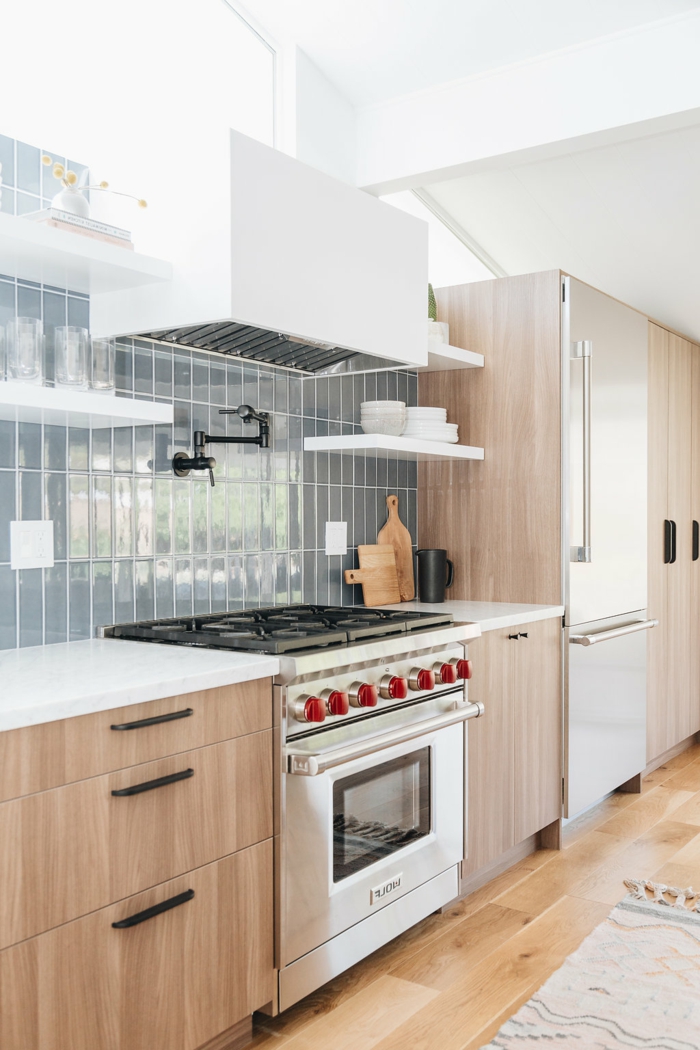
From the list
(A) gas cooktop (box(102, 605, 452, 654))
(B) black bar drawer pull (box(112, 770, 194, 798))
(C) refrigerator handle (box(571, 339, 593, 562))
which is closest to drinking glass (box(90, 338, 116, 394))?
(A) gas cooktop (box(102, 605, 452, 654))

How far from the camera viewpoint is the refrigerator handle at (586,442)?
10.4 feet

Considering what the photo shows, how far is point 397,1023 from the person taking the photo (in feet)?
6.62

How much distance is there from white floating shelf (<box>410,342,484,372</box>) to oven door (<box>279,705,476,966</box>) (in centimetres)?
125

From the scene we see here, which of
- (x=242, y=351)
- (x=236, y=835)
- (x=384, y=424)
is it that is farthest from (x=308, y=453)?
(x=236, y=835)

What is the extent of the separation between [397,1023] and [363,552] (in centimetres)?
158

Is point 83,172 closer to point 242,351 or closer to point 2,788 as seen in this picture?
point 242,351

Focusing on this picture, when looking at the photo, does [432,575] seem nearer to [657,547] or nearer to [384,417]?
[384,417]

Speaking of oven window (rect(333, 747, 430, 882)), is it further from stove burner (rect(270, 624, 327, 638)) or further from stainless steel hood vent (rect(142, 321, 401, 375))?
A: stainless steel hood vent (rect(142, 321, 401, 375))

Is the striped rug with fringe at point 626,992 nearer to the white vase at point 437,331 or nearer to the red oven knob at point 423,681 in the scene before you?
the red oven knob at point 423,681

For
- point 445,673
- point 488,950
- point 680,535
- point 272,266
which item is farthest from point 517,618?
point 680,535

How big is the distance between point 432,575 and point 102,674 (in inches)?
68.4

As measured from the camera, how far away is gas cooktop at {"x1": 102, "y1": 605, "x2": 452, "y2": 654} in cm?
207

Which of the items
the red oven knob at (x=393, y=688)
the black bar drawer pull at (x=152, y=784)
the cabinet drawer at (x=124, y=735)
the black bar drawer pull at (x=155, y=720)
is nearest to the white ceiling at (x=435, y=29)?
the red oven knob at (x=393, y=688)

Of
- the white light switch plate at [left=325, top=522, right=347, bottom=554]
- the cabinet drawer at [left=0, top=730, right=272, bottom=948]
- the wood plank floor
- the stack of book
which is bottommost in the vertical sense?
the wood plank floor
